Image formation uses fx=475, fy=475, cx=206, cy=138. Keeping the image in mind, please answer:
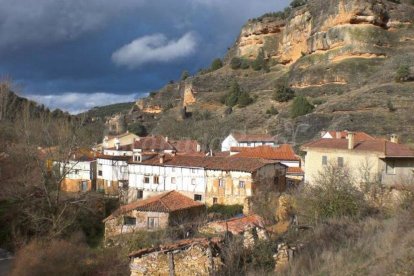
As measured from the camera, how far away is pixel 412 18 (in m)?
77.4

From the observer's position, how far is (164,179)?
38.9m

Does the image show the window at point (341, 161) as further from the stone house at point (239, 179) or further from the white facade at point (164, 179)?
the white facade at point (164, 179)

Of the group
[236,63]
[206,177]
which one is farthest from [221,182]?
→ [236,63]

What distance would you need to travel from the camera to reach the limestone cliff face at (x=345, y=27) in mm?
73125

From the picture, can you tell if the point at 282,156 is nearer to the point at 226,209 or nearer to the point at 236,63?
the point at 226,209

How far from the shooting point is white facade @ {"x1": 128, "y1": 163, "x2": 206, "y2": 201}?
37.1m

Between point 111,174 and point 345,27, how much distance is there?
4794cm

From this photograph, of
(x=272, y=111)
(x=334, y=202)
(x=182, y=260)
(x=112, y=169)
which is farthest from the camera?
(x=272, y=111)

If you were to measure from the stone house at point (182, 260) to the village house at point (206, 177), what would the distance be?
21.3m

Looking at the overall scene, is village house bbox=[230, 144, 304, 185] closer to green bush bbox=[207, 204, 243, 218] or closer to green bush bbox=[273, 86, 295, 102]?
green bush bbox=[207, 204, 243, 218]

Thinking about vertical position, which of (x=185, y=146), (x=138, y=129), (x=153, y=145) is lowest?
(x=185, y=146)

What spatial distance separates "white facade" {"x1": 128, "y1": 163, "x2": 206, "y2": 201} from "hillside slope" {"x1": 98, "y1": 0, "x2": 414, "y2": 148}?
68.7ft

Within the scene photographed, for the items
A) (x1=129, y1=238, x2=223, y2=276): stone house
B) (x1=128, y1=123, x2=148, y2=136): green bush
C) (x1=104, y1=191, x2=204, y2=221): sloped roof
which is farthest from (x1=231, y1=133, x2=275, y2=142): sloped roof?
(x1=129, y1=238, x2=223, y2=276): stone house

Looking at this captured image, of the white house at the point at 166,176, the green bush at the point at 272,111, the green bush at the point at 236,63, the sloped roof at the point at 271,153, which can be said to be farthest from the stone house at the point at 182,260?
the green bush at the point at 236,63
